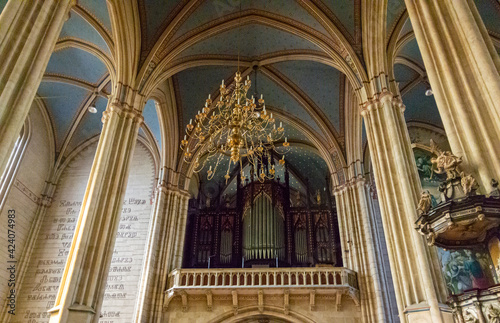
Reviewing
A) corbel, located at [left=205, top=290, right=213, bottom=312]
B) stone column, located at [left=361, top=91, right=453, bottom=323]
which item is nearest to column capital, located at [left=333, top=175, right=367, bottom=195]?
stone column, located at [left=361, top=91, right=453, bottom=323]

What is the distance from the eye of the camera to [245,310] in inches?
495

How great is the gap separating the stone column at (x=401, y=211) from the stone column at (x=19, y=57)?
24.9 ft

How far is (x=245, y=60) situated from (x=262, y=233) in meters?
6.73

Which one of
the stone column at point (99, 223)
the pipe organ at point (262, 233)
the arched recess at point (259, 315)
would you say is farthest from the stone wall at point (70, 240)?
the stone column at point (99, 223)

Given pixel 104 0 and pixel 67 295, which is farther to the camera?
pixel 104 0

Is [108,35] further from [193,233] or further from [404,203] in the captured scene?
[404,203]

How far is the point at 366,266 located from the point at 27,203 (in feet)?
41.8

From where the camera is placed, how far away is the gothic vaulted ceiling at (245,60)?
1190 centimetres

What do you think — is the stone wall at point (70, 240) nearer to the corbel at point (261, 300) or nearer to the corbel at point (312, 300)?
the corbel at point (261, 300)

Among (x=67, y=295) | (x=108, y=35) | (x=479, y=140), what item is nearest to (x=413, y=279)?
(x=479, y=140)

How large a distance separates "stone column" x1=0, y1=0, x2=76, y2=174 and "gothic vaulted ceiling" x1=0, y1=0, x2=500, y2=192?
5206 mm

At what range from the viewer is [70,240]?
1455 cm

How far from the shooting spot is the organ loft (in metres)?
5.75

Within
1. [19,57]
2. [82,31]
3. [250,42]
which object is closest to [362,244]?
[250,42]
